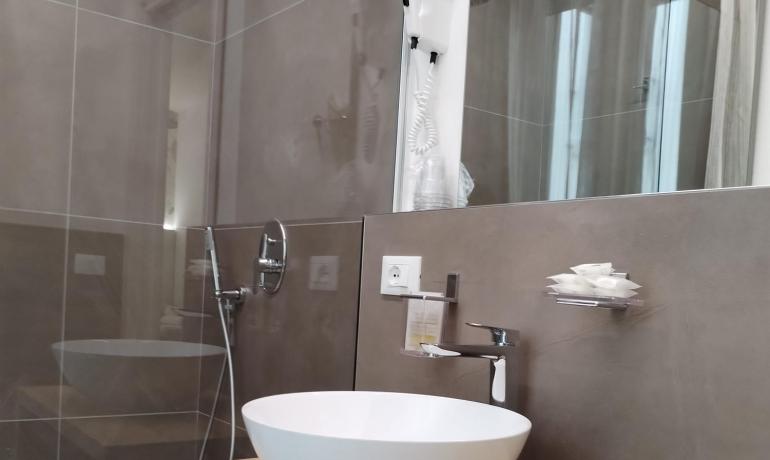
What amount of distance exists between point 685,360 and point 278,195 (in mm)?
1278

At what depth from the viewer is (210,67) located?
2100mm

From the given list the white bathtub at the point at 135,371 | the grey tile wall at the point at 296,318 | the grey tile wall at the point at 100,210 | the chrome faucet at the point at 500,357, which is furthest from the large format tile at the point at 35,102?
the chrome faucet at the point at 500,357

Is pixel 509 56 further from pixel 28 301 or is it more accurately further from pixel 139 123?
pixel 28 301

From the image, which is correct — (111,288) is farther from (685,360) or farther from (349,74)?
(685,360)

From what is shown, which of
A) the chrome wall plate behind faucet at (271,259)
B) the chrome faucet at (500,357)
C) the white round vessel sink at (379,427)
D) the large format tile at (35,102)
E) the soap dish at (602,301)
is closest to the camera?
the white round vessel sink at (379,427)

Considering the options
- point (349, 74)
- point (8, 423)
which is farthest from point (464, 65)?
point (8, 423)

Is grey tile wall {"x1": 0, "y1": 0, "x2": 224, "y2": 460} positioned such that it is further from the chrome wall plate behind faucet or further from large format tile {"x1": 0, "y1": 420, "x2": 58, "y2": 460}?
the chrome wall plate behind faucet

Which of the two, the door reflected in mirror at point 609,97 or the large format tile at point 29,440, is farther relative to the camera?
the large format tile at point 29,440

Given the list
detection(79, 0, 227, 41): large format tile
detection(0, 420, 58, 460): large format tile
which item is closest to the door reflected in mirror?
detection(79, 0, 227, 41): large format tile

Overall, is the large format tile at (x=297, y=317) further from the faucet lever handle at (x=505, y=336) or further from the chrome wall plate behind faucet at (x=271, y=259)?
the faucet lever handle at (x=505, y=336)

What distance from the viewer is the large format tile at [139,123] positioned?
1.88 metres

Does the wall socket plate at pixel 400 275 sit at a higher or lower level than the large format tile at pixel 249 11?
lower

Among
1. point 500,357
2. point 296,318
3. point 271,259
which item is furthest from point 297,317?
point 500,357

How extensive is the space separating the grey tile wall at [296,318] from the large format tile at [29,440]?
0.38m
